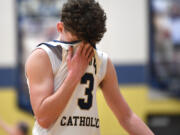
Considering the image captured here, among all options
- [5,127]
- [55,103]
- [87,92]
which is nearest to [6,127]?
[5,127]

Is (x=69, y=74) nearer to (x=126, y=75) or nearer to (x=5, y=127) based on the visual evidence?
(x=5, y=127)

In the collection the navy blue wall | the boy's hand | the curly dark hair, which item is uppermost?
the curly dark hair

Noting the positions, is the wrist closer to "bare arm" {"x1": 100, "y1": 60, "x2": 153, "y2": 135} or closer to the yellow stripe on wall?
"bare arm" {"x1": 100, "y1": 60, "x2": 153, "y2": 135}

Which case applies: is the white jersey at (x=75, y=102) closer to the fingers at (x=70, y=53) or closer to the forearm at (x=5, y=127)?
the fingers at (x=70, y=53)

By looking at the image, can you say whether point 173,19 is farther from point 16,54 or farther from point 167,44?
point 16,54

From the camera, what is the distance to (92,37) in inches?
74.8

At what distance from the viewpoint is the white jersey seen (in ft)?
6.32

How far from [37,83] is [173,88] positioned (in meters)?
4.37

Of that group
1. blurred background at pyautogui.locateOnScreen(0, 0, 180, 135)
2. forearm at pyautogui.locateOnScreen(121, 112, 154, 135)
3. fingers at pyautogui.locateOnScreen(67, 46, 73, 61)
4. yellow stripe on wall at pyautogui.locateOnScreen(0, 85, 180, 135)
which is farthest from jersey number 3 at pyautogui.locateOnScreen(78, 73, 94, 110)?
yellow stripe on wall at pyautogui.locateOnScreen(0, 85, 180, 135)

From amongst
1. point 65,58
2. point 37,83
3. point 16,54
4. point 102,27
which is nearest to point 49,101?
point 37,83

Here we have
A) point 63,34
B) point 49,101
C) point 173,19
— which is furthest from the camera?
point 173,19

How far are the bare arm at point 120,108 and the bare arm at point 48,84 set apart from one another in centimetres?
27

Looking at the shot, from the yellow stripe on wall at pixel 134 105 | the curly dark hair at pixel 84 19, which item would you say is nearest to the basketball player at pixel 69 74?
the curly dark hair at pixel 84 19

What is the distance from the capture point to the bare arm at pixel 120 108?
2172 millimetres
